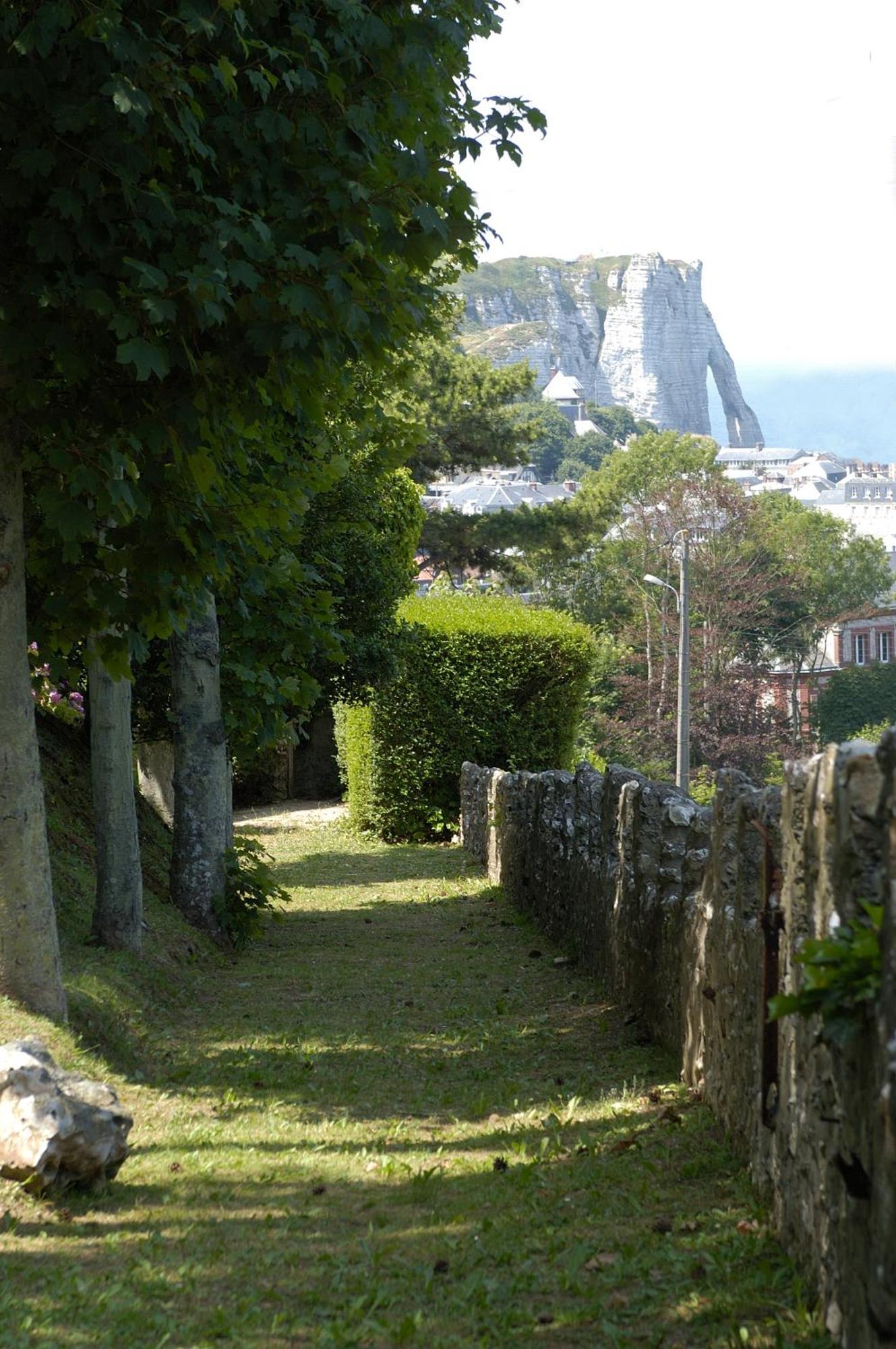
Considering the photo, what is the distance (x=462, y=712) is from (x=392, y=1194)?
18973 millimetres

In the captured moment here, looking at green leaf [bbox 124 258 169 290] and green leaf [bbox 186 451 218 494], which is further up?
green leaf [bbox 124 258 169 290]

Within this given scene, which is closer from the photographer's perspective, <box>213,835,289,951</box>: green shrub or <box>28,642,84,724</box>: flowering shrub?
<box>213,835,289,951</box>: green shrub

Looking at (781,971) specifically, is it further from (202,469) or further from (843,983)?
(202,469)

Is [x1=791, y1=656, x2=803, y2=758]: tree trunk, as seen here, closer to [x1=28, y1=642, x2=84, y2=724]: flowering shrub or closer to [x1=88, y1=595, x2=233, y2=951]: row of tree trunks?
[x1=28, y1=642, x2=84, y2=724]: flowering shrub

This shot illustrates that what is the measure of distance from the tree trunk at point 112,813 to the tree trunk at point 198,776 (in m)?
2.33

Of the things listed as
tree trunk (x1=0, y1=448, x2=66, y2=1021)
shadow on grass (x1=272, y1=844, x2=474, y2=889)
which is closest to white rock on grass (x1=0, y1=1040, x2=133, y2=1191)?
tree trunk (x1=0, y1=448, x2=66, y2=1021)

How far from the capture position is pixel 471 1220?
5.06 m

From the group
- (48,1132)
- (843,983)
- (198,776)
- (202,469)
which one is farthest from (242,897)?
(843,983)

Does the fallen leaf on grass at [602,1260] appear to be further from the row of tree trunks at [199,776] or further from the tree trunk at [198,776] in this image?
the tree trunk at [198,776]

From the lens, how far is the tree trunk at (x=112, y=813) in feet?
31.2

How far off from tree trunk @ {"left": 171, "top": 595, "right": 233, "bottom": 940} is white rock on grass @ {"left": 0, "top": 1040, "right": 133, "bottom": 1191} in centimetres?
682

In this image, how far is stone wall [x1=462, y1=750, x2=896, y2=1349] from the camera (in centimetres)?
324

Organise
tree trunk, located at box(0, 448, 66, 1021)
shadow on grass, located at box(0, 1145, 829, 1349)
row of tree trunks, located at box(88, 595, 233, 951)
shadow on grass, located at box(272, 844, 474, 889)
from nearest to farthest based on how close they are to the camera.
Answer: shadow on grass, located at box(0, 1145, 829, 1349), tree trunk, located at box(0, 448, 66, 1021), row of tree trunks, located at box(88, 595, 233, 951), shadow on grass, located at box(272, 844, 474, 889)

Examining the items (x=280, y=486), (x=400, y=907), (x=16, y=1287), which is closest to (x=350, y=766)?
(x=400, y=907)
